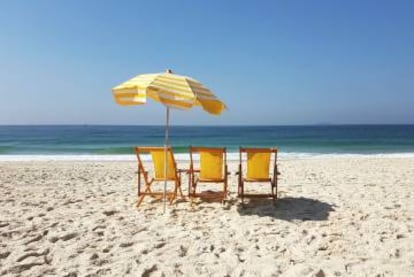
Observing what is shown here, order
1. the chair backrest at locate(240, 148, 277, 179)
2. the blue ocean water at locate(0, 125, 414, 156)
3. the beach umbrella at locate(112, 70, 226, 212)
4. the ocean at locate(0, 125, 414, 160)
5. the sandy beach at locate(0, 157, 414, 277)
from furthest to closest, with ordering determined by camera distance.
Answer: the blue ocean water at locate(0, 125, 414, 156) → the ocean at locate(0, 125, 414, 160) → the chair backrest at locate(240, 148, 277, 179) → the beach umbrella at locate(112, 70, 226, 212) → the sandy beach at locate(0, 157, 414, 277)

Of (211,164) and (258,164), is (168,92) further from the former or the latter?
(258,164)

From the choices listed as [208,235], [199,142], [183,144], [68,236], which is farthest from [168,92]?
[199,142]

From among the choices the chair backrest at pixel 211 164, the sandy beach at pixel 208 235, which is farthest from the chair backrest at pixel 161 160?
the sandy beach at pixel 208 235

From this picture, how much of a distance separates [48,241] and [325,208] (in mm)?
3948

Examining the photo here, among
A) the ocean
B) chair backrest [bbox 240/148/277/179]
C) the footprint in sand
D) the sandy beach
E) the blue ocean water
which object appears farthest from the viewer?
the blue ocean water

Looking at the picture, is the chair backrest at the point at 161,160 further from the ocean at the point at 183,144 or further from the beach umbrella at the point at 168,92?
the ocean at the point at 183,144

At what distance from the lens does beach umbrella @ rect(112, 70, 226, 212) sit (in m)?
4.74

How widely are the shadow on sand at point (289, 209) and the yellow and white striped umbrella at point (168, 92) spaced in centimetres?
158

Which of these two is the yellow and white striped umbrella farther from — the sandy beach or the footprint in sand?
the footprint in sand

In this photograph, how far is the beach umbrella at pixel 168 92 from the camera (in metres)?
4.74

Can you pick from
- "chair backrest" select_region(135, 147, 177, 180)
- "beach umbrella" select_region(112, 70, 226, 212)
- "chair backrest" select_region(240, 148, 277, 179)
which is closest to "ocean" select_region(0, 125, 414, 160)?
"chair backrest" select_region(135, 147, 177, 180)

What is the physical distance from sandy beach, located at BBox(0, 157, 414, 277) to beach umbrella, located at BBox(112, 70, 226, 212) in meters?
1.57

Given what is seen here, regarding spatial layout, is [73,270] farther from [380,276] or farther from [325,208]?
[325,208]

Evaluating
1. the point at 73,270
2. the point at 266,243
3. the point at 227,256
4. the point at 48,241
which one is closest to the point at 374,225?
the point at 266,243
